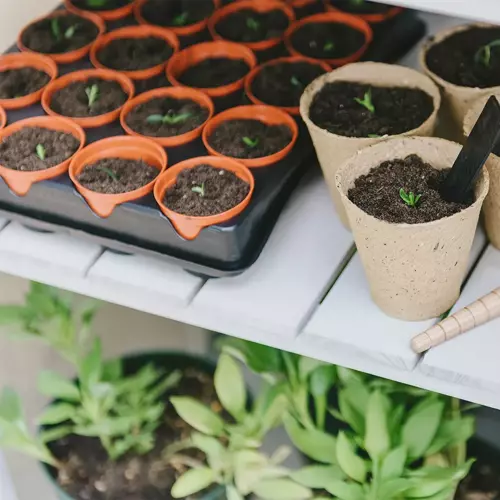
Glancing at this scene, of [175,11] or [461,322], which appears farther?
[175,11]

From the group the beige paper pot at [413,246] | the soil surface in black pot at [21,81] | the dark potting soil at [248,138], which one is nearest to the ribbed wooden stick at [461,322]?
the beige paper pot at [413,246]

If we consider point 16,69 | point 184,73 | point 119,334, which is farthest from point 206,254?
point 119,334

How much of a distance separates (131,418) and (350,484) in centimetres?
37

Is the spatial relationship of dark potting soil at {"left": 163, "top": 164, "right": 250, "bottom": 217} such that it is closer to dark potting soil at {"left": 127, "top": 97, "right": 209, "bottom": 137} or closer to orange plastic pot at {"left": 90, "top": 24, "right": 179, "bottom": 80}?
dark potting soil at {"left": 127, "top": 97, "right": 209, "bottom": 137}

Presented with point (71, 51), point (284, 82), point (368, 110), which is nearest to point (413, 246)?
point (368, 110)

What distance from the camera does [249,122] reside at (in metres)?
0.97

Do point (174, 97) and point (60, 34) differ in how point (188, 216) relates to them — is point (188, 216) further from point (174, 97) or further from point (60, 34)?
point (60, 34)

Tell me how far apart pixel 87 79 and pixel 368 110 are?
1.23 feet

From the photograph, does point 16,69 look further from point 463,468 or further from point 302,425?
point 463,468

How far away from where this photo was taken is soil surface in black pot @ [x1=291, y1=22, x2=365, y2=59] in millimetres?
1054

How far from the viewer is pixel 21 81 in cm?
105

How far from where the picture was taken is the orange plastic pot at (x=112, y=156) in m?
0.88

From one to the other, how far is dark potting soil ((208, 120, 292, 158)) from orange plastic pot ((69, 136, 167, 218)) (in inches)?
2.7

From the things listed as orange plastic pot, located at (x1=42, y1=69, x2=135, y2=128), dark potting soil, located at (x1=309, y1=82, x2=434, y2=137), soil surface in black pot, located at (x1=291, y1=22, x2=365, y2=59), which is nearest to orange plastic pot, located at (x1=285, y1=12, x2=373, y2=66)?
soil surface in black pot, located at (x1=291, y1=22, x2=365, y2=59)
